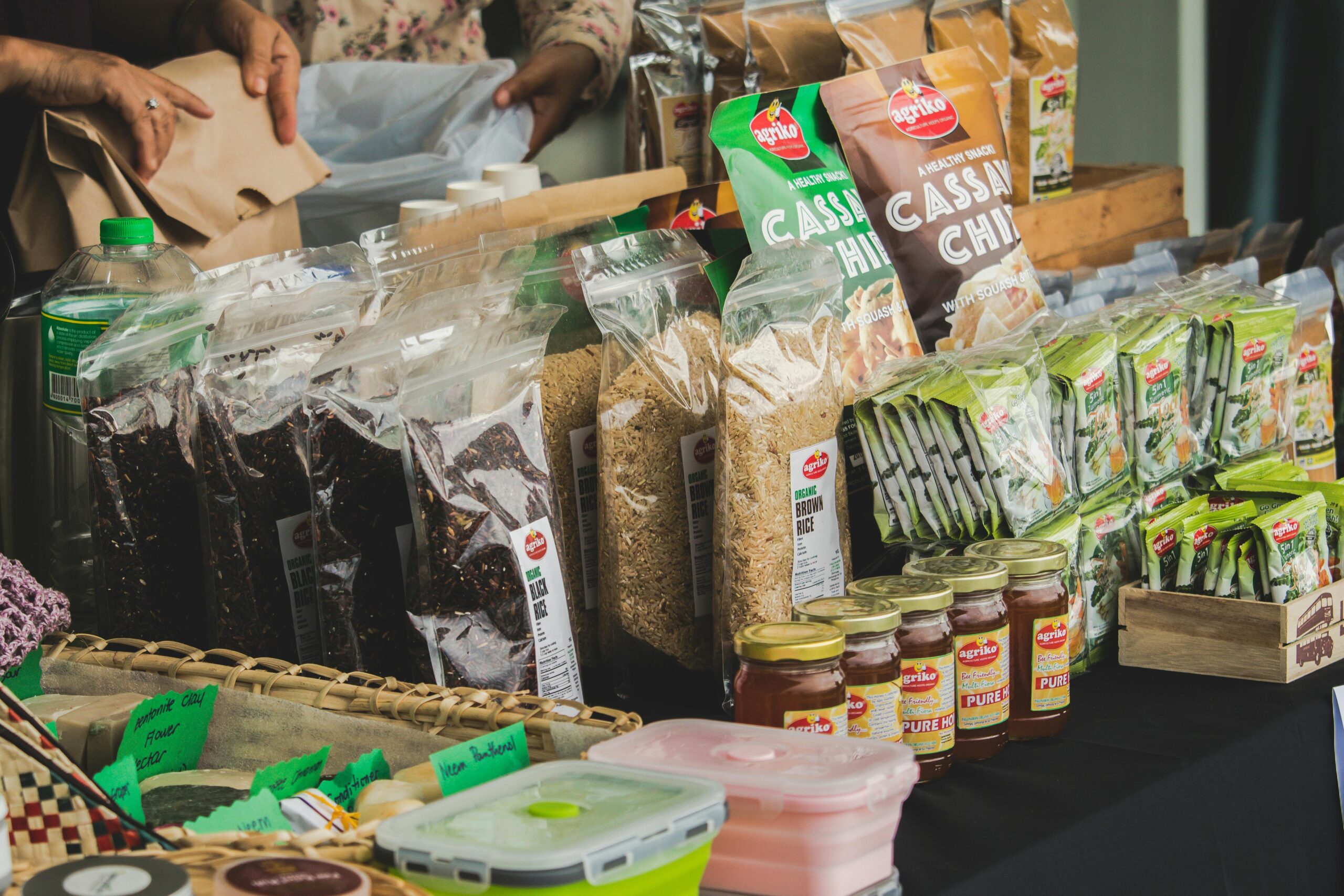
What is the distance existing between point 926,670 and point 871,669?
0.06m

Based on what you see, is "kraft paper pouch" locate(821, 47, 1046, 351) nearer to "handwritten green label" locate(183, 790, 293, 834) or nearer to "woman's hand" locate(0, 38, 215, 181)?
"woman's hand" locate(0, 38, 215, 181)

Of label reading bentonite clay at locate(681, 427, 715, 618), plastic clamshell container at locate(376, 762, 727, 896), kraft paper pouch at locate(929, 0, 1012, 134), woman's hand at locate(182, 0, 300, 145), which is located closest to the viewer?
plastic clamshell container at locate(376, 762, 727, 896)

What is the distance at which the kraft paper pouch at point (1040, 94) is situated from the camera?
1.98 metres

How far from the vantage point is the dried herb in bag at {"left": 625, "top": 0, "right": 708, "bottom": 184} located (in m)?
1.94

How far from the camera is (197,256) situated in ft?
4.86

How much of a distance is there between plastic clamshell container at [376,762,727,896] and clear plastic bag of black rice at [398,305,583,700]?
0.31 metres

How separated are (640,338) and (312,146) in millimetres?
1093

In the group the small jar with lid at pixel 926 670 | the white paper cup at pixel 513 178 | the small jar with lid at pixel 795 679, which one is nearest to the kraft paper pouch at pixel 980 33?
the white paper cup at pixel 513 178

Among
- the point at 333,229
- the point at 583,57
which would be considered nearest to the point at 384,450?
the point at 333,229

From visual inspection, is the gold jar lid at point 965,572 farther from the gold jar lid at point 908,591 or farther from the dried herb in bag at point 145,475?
the dried herb in bag at point 145,475

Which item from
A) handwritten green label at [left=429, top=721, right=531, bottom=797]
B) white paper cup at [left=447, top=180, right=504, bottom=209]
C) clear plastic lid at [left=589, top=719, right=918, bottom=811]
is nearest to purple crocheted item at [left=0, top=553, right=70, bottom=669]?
handwritten green label at [left=429, top=721, right=531, bottom=797]

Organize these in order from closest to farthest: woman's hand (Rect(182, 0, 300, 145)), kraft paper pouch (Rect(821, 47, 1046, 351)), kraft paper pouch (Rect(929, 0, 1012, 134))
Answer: kraft paper pouch (Rect(821, 47, 1046, 351)) < woman's hand (Rect(182, 0, 300, 145)) < kraft paper pouch (Rect(929, 0, 1012, 134))

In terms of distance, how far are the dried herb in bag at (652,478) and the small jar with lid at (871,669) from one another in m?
0.26

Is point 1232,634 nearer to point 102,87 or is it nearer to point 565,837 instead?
point 565,837
